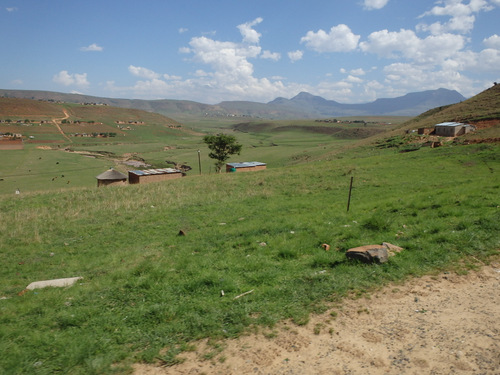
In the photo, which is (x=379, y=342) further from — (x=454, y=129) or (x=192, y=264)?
(x=454, y=129)

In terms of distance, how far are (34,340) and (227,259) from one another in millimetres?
5103

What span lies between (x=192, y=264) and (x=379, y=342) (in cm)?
546

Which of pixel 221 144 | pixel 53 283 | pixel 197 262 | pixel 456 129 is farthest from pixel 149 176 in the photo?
pixel 456 129

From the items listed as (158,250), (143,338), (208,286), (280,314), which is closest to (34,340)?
(143,338)

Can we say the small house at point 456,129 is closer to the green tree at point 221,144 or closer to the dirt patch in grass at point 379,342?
the green tree at point 221,144

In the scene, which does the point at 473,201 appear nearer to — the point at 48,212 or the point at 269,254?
the point at 269,254

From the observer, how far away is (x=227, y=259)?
9.34 meters

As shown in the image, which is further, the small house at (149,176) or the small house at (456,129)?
the small house at (456,129)

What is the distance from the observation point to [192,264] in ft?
29.1

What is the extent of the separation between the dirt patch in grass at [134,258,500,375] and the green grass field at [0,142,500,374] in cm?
40

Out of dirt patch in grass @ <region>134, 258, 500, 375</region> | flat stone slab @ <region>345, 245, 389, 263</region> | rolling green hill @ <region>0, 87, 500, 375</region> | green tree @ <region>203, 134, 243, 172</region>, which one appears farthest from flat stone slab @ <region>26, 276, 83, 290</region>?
green tree @ <region>203, 134, 243, 172</region>

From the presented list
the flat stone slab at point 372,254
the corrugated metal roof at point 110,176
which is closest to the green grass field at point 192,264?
the flat stone slab at point 372,254

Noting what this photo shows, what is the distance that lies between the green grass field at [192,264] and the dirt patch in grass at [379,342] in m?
0.40

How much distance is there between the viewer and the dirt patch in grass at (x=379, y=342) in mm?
4816
